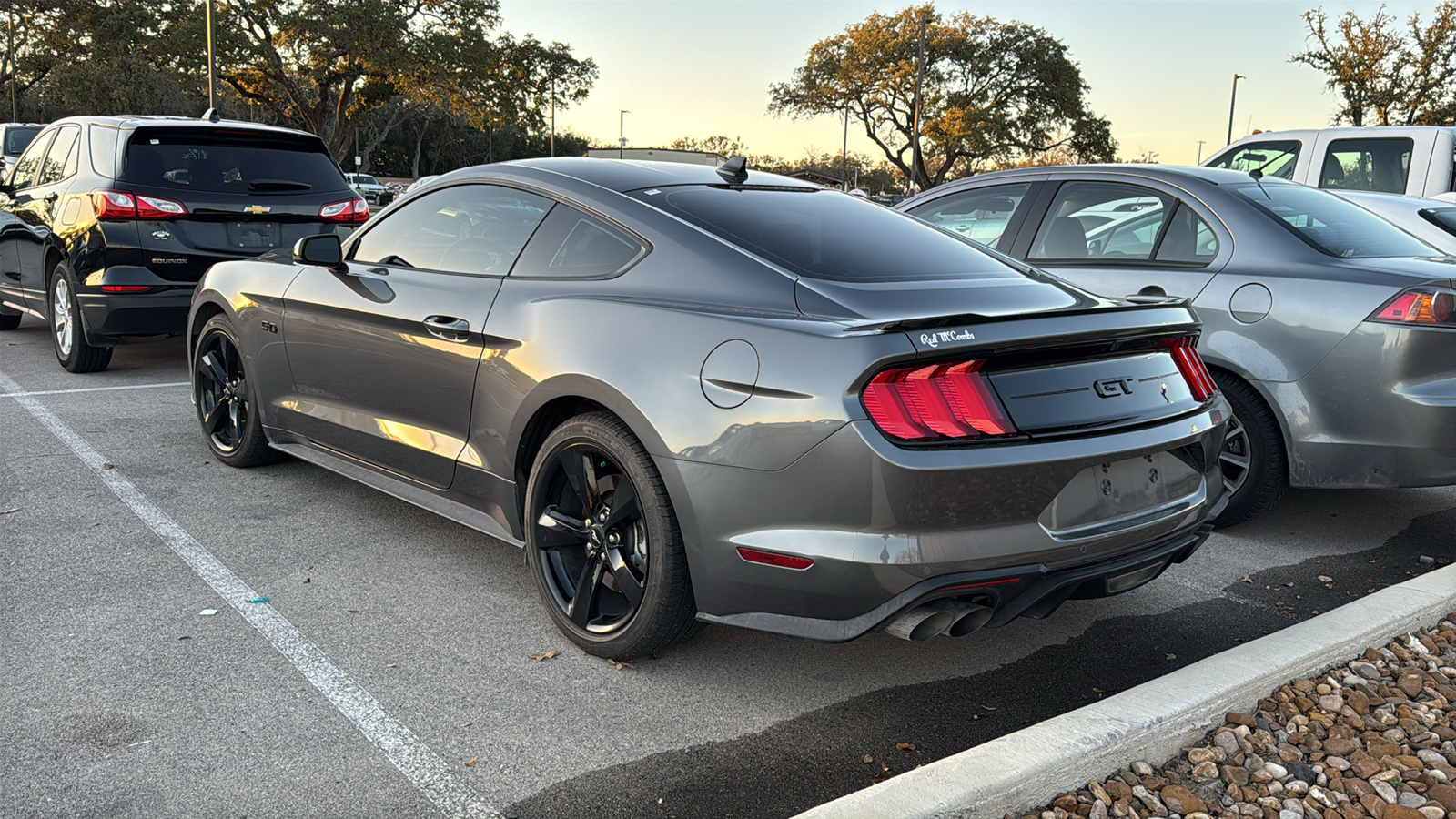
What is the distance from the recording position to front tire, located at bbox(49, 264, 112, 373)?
7.42 meters

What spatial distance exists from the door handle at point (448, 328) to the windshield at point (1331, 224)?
3.46 metres

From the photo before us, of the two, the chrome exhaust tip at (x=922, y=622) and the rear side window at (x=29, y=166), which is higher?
Result: the rear side window at (x=29, y=166)

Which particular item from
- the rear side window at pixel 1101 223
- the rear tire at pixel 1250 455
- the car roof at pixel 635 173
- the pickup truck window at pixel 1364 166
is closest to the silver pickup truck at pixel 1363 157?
the pickup truck window at pixel 1364 166

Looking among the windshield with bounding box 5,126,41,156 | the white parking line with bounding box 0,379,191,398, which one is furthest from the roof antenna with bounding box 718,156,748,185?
the windshield with bounding box 5,126,41,156

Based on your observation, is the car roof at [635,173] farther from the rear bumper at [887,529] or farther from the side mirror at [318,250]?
the rear bumper at [887,529]

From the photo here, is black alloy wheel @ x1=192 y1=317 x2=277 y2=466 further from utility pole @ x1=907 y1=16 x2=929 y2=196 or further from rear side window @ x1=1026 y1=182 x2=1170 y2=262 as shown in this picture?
utility pole @ x1=907 y1=16 x2=929 y2=196

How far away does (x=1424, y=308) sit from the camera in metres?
4.21

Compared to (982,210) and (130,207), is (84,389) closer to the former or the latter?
(130,207)

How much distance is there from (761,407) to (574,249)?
1.08 m

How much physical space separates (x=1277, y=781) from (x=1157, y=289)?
1.78 meters

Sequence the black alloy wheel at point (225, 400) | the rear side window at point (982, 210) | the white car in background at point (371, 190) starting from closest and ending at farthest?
the black alloy wheel at point (225, 400) < the rear side window at point (982, 210) < the white car in background at point (371, 190)

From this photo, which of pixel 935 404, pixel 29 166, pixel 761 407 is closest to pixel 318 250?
pixel 761 407

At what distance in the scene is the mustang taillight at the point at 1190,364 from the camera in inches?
128

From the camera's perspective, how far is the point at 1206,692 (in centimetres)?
279
